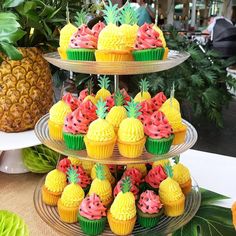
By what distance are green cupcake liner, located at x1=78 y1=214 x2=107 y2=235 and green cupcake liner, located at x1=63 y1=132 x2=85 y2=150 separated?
0.48 ft

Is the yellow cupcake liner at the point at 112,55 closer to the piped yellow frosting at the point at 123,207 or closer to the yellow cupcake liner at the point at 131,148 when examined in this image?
the yellow cupcake liner at the point at 131,148

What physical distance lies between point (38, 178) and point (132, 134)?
45 centimetres

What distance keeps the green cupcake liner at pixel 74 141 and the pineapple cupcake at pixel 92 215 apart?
0.36 ft

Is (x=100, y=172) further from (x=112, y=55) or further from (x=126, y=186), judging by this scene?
(x=112, y=55)

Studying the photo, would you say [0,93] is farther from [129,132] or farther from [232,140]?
[232,140]

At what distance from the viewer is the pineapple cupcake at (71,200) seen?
706 mm

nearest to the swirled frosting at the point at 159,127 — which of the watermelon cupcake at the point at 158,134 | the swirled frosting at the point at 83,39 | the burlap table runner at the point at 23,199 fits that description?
the watermelon cupcake at the point at 158,134

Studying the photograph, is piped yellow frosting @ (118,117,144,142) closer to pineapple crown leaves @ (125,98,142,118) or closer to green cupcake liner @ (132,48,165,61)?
pineapple crown leaves @ (125,98,142,118)

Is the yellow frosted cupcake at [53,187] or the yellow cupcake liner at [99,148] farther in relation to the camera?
the yellow frosted cupcake at [53,187]

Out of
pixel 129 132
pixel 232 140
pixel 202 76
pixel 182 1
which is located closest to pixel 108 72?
pixel 129 132

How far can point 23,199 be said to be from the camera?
862 millimetres

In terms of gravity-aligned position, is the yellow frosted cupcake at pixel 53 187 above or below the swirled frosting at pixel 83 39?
below

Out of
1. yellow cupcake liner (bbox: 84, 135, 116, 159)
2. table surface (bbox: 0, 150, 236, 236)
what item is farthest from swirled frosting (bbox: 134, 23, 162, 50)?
table surface (bbox: 0, 150, 236, 236)

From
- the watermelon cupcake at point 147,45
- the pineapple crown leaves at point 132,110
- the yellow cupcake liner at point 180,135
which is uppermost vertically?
the watermelon cupcake at point 147,45
